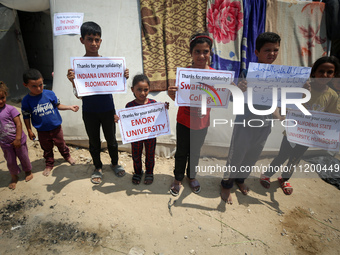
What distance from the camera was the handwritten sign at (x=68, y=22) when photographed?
2.92 m

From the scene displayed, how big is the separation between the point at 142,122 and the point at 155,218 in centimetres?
104

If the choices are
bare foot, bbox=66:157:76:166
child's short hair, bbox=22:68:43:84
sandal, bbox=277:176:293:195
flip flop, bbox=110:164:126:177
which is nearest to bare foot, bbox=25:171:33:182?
bare foot, bbox=66:157:76:166

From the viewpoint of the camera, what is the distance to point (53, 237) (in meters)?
1.77

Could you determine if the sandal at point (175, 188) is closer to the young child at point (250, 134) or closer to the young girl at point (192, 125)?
the young girl at point (192, 125)

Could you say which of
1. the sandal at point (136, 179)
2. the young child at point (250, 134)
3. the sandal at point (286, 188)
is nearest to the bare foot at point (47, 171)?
the sandal at point (136, 179)

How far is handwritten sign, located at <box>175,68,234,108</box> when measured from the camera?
6.18 feet

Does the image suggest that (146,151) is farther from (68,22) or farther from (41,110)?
(68,22)

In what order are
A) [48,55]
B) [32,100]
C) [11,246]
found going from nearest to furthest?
[11,246] → [32,100] → [48,55]

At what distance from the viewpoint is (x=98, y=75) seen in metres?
2.02

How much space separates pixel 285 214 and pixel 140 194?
1.71 metres

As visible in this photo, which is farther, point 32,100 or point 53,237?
point 32,100

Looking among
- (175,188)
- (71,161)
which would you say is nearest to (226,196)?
(175,188)

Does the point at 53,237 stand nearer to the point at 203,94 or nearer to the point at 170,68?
the point at 203,94

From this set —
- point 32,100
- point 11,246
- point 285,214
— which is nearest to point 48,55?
point 32,100
